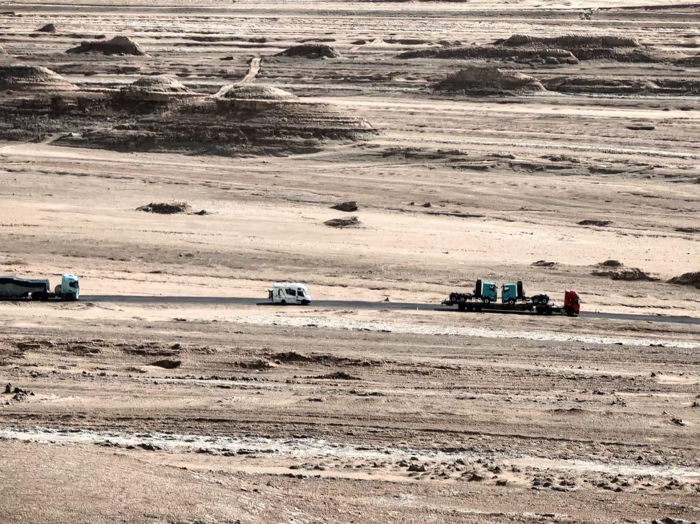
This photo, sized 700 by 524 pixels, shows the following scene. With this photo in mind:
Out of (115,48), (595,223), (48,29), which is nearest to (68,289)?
(595,223)

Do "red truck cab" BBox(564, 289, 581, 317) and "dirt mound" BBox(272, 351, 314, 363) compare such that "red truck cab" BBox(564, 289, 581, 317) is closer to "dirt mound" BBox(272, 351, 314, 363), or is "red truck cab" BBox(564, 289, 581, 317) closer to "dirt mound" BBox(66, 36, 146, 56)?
"dirt mound" BBox(272, 351, 314, 363)

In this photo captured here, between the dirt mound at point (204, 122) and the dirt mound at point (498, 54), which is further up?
the dirt mound at point (498, 54)

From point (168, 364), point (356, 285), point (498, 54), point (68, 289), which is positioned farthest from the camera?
point (498, 54)

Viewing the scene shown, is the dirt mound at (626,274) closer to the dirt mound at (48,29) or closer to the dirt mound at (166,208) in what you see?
the dirt mound at (166,208)

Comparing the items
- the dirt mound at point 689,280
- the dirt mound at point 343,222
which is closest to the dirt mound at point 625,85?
the dirt mound at point 343,222

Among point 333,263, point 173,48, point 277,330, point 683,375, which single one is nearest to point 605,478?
point 683,375

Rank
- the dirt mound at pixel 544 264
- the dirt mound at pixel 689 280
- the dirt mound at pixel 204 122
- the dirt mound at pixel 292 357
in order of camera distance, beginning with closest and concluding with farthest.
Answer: the dirt mound at pixel 292 357 → the dirt mound at pixel 689 280 → the dirt mound at pixel 544 264 → the dirt mound at pixel 204 122

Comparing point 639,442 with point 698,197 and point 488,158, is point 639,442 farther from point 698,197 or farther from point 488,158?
point 488,158

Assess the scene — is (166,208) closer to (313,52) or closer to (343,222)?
(343,222)
